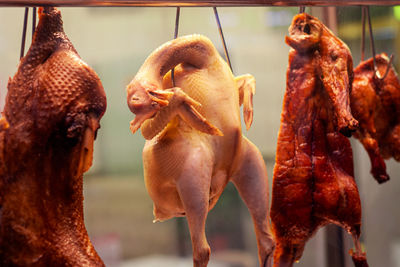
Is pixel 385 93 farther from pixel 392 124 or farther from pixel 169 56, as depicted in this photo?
pixel 169 56

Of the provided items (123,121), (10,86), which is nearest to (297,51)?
(10,86)

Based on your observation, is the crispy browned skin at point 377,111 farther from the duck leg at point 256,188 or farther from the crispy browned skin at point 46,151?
the crispy browned skin at point 46,151

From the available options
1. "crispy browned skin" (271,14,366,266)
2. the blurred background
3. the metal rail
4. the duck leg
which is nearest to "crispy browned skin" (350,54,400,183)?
"crispy browned skin" (271,14,366,266)

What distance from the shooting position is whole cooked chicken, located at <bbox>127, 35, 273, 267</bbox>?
47.7 inches

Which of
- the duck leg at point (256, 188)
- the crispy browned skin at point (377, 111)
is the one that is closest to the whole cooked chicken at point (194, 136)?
the duck leg at point (256, 188)

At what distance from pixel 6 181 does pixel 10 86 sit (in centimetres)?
24

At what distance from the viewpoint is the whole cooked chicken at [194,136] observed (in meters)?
1.21

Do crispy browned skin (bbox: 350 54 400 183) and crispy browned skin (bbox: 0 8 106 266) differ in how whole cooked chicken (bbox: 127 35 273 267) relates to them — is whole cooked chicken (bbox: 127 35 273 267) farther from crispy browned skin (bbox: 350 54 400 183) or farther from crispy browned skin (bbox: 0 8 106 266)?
crispy browned skin (bbox: 350 54 400 183)

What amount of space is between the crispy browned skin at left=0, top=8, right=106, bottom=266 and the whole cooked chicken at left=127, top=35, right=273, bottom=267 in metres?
0.16

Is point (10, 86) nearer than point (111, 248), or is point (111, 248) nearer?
point (10, 86)

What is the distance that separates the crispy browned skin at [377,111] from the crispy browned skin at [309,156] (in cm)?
23

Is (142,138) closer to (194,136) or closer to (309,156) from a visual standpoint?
(309,156)

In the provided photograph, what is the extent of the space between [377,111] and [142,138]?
1.34 meters

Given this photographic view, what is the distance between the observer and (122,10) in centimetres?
271
